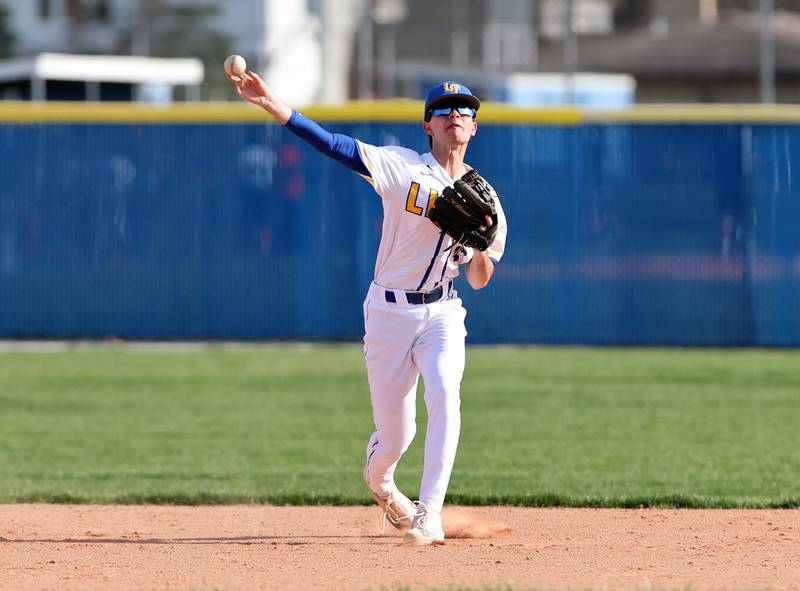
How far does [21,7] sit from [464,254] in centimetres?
3113

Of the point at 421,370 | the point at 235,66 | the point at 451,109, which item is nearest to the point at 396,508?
the point at 421,370

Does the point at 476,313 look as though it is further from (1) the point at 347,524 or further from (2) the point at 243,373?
(1) the point at 347,524

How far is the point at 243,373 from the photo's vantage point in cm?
1298

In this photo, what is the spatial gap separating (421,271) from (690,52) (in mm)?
34302

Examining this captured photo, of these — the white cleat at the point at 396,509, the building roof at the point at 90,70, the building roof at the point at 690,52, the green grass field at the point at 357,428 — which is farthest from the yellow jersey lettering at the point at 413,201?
the building roof at the point at 690,52

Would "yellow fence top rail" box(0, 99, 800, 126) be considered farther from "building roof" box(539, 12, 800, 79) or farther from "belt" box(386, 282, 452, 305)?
"building roof" box(539, 12, 800, 79)

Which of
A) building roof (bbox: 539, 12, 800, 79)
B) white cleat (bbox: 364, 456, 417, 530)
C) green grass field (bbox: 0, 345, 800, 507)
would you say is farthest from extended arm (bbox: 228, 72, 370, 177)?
building roof (bbox: 539, 12, 800, 79)

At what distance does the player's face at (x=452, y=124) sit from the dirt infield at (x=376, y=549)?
5.35ft

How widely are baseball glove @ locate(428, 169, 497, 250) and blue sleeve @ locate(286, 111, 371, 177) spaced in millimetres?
364

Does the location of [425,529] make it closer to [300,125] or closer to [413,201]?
[413,201]

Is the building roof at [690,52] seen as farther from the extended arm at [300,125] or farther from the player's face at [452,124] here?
the extended arm at [300,125]

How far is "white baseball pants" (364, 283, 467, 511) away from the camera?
5.94 meters

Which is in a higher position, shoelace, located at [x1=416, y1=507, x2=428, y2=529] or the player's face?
the player's face

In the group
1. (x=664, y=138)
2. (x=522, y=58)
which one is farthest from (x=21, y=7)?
(x=664, y=138)
